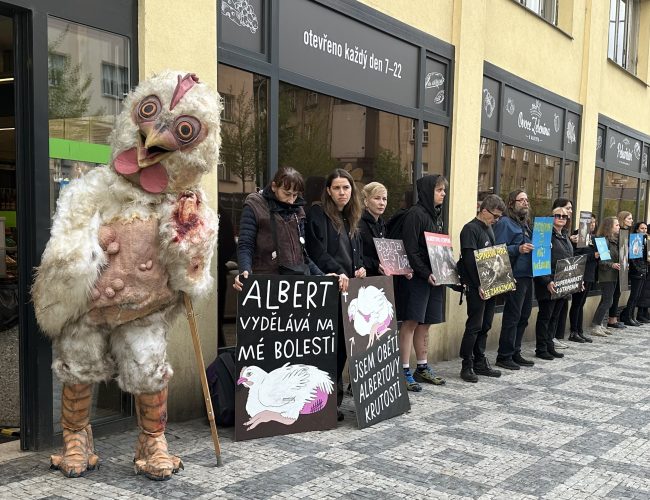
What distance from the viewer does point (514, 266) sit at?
718 centimetres

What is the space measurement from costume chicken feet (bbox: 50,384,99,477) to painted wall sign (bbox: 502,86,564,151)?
22.4ft

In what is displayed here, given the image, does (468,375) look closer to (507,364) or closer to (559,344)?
(507,364)

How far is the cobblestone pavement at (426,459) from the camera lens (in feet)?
11.7

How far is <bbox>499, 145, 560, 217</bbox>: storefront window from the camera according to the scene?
9101mm

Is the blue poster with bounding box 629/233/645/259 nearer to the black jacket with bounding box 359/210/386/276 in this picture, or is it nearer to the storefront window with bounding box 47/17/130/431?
the black jacket with bounding box 359/210/386/276

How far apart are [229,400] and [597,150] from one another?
9.34 m

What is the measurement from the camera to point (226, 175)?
518cm

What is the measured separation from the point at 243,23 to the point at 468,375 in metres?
3.83

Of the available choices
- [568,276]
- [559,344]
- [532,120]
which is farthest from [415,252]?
[532,120]

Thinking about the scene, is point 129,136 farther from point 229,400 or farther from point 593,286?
point 593,286

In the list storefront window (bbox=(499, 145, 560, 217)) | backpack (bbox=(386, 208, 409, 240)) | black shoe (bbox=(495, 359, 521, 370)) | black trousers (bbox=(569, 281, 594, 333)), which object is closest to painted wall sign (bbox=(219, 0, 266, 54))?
backpack (bbox=(386, 208, 409, 240))

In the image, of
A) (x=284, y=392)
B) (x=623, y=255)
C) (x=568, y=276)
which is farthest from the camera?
(x=623, y=255)

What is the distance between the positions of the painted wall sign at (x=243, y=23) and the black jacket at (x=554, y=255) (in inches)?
175

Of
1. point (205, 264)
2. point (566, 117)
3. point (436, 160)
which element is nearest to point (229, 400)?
point (205, 264)
